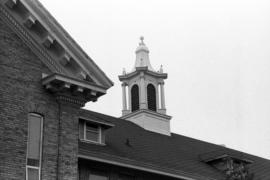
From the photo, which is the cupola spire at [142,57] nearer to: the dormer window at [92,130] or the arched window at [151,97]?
the arched window at [151,97]

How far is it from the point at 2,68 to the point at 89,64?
3.72 metres

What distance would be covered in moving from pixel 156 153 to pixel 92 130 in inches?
246

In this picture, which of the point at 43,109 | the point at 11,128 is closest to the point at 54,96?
the point at 43,109

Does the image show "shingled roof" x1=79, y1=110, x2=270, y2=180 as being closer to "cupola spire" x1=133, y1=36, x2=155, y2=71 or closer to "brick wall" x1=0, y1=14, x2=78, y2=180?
"brick wall" x1=0, y1=14, x2=78, y2=180

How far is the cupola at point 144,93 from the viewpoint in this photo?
46.7m

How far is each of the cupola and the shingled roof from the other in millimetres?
1623

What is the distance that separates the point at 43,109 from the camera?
977 inches

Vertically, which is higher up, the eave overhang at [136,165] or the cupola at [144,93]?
the cupola at [144,93]

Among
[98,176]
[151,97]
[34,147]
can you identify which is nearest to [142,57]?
[151,97]

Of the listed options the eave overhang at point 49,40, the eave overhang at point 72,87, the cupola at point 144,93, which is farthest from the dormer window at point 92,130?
the cupola at point 144,93

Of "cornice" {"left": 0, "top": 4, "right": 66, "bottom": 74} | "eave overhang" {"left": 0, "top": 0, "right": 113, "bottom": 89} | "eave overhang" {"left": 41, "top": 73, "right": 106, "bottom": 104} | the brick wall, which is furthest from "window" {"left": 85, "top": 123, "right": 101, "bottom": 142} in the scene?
"cornice" {"left": 0, "top": 4, "right": 66, "bottom": 74}

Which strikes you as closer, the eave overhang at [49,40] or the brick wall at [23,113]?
the brick wall at [23,113]

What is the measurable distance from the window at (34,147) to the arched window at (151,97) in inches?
951

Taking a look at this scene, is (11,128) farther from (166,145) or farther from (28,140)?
(166,145)
